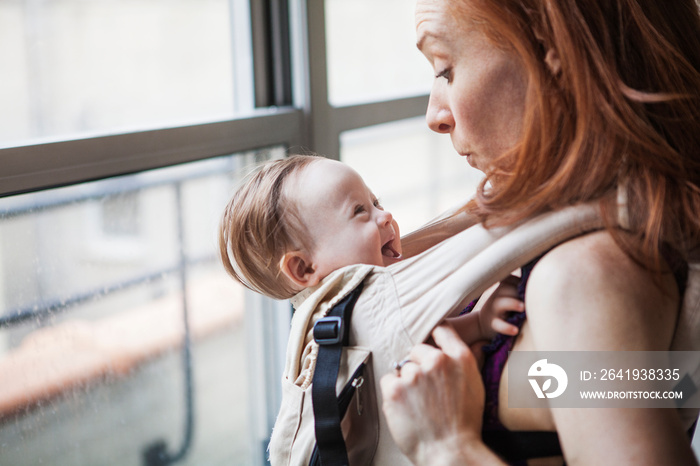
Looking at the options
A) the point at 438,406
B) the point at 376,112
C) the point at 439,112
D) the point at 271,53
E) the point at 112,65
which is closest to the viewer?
the point at 438,406

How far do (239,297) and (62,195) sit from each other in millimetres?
886

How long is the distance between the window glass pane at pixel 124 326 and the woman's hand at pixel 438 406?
3.35 ft

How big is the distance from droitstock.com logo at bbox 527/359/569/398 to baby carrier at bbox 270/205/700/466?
0.13 metres

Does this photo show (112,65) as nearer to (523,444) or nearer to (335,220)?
(335,220)

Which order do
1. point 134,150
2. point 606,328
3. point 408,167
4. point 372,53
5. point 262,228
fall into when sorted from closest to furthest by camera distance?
point 606,328, point 262,228, point 134,150, point 372,53, point 408,167

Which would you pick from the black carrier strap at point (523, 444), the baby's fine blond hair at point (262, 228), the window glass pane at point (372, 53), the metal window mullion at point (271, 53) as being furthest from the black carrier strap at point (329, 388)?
the window glass pane at point (372, 53)

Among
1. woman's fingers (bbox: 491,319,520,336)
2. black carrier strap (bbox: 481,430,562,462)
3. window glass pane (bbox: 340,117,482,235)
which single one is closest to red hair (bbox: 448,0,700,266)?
woman's fingers (bbox: 491,319,520,336)

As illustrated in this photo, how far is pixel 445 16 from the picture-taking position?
955 mm

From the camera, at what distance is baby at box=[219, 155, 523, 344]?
4.25 feet

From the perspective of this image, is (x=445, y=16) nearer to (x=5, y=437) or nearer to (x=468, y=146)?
(x=468, y=146)

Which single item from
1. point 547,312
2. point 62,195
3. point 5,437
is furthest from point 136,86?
point 547,312

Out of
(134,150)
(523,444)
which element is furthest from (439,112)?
(134,150)

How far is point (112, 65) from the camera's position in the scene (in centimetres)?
182

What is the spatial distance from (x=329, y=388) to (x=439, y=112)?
0.47 meters
